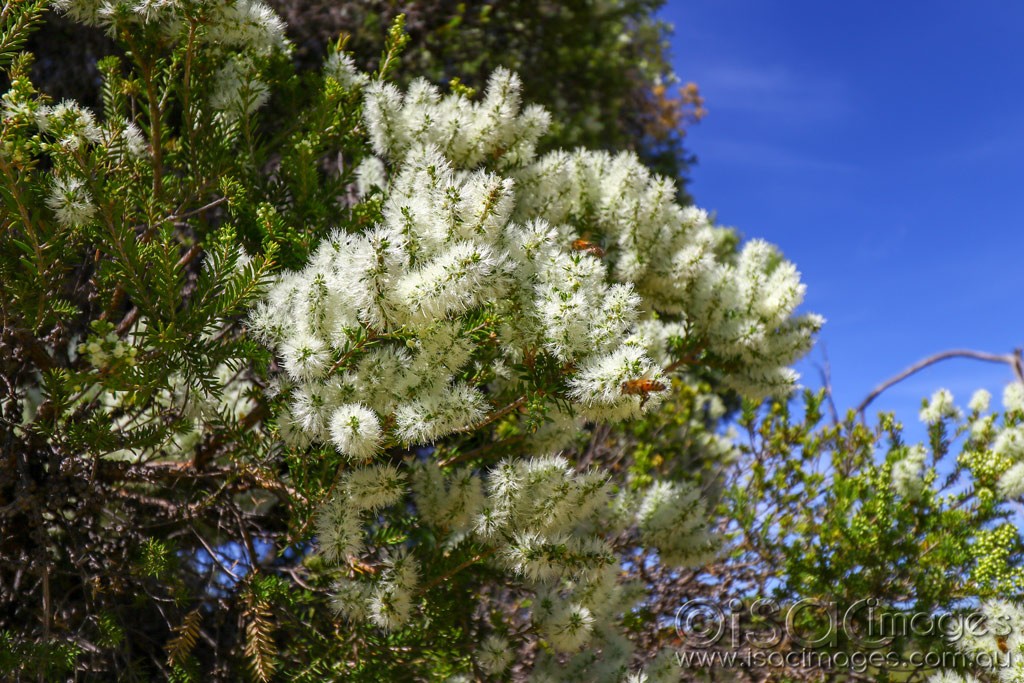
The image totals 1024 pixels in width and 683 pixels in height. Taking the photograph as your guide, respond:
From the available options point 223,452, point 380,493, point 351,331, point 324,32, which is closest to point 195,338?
A: point 351,331

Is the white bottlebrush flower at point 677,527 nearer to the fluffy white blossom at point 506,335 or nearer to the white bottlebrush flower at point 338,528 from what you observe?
the fluffy white blossom at point 506,335

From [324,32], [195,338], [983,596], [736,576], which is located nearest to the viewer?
[195,338]

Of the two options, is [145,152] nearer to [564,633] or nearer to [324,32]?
[564,633]

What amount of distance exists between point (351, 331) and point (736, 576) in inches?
109

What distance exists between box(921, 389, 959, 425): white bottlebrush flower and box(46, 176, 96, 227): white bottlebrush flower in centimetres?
367

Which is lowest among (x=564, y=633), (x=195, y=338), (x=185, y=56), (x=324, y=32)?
(x=564, y=633)

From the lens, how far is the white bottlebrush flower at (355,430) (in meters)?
2.01

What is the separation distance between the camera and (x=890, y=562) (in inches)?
140

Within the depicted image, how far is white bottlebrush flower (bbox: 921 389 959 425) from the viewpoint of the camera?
387cm

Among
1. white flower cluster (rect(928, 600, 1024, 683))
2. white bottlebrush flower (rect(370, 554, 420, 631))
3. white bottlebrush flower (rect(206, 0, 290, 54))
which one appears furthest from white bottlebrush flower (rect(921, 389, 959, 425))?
white bottlebrush flower (rect(206, 0, 290, 54))

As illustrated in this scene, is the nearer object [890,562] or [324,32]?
[890,562]

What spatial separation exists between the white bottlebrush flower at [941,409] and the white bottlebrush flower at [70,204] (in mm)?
3666

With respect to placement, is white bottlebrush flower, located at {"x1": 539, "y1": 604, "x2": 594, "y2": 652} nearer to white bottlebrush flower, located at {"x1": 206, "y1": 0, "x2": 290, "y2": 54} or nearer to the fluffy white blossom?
the fluffy white blossom

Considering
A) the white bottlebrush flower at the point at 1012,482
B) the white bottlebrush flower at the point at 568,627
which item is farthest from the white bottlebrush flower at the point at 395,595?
the white bottlebrush flower at the point at 1012,482
